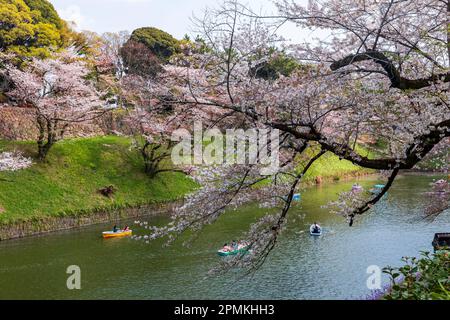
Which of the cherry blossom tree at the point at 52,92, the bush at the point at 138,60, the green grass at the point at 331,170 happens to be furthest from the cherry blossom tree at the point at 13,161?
the green grass at the point at 331,170

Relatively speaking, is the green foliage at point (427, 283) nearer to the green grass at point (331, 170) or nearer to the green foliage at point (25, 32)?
the green foliage at point (25, 32)

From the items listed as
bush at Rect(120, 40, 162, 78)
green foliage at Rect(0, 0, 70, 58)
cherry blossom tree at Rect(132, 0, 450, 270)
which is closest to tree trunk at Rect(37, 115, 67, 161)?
green foliage at Rect(0, 0, 70, 58)

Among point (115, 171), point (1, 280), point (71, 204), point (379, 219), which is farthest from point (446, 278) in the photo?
point (115, 171)

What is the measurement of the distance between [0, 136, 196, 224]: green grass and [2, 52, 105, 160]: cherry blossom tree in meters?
1.14

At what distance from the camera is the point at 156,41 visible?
32438 millimetres

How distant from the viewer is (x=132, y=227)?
62.6ft

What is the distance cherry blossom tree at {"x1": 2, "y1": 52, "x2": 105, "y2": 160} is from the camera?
20.5 meters

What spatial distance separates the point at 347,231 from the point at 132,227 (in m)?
9.26

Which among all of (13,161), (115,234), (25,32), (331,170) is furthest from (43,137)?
(331,170)

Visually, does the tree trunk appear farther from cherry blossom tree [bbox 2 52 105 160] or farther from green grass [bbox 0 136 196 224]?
green grass [bbox 0 136 196 224]

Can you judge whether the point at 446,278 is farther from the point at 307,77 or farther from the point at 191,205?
the point at 191,205

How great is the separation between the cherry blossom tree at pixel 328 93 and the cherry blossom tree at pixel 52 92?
16.3 metres

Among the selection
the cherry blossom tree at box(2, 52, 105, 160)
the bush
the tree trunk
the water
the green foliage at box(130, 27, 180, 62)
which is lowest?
the water
